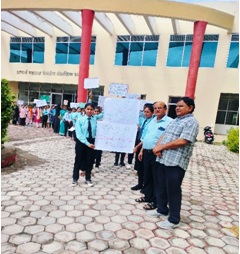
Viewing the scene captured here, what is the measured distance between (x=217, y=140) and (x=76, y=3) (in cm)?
987

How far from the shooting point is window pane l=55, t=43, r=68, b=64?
15.5 metres

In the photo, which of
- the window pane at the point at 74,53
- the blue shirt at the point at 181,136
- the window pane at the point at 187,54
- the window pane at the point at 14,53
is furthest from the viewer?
the window pane at the point at 14,53

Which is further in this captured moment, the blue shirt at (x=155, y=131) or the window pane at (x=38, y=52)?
the window pane at (x=38, y=52)

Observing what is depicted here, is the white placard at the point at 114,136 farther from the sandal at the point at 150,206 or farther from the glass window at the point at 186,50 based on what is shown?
the glass window at the point at 186,50

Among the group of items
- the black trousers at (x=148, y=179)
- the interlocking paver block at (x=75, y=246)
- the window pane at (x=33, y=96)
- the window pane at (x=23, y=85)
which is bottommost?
the interlocking paver block at (x=75, y=246)

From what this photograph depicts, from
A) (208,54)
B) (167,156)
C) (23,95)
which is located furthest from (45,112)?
(167,156)

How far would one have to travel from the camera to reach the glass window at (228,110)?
12.9 meters

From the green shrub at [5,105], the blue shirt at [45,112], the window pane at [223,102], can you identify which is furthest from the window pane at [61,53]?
the green shrub at [5,105]

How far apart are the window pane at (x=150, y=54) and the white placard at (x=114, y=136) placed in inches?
405

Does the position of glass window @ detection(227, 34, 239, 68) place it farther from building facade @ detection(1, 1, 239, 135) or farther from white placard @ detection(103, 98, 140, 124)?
white placard @ detection(103, 98, 140, 124)

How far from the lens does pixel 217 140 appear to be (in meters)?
12.7

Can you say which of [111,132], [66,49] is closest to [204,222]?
[111,132]

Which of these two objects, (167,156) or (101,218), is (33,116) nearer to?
(101,218)

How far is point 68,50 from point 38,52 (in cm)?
247
